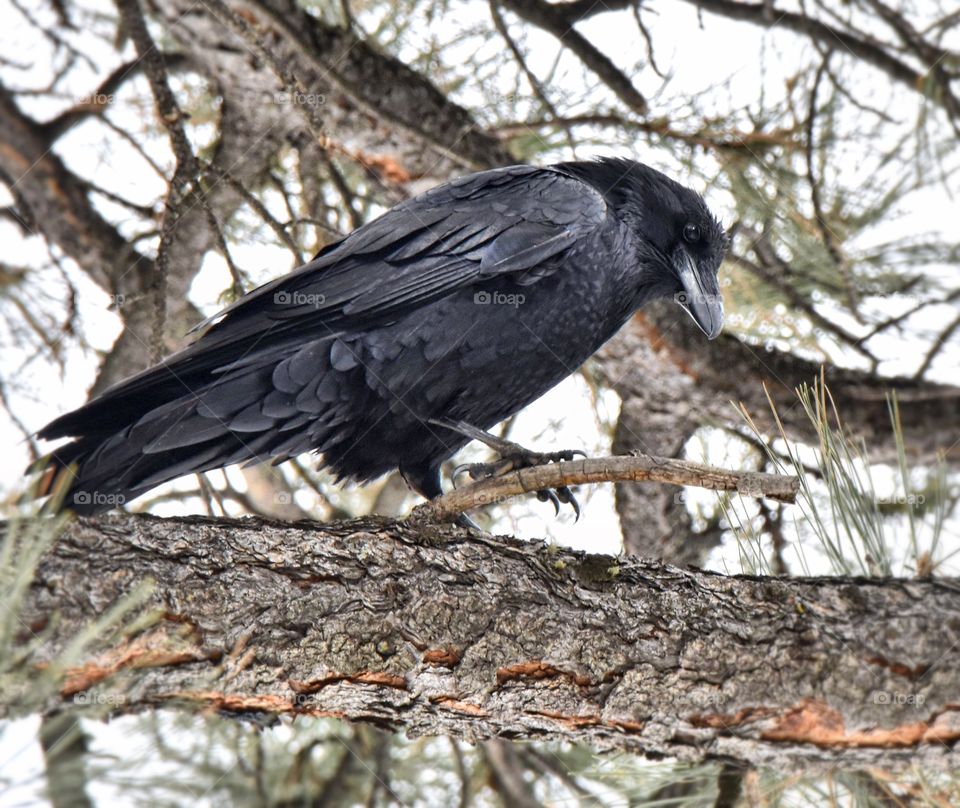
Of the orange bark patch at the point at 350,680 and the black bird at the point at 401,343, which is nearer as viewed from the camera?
the orange bark patch at the point at 350,680

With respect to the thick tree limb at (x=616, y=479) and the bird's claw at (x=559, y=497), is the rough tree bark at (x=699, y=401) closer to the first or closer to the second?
the bird's claw at (x=559, y=497)

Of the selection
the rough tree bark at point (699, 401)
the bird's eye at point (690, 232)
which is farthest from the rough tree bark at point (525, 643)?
the rough tree bark at point (699, 401)

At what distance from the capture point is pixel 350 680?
197cm

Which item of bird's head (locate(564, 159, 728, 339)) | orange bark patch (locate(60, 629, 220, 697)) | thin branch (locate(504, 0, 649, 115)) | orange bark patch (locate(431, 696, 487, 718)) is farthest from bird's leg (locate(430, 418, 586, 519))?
thin branch (locate(504, 0, 649, 115))

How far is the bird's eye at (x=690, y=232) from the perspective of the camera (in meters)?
3.00

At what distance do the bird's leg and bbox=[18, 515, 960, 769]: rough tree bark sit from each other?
446mm

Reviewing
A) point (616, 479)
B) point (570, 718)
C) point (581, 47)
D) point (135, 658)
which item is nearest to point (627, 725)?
point (570, 718)

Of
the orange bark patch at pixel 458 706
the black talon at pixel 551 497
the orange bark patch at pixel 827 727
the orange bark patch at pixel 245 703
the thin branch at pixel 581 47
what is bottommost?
the orange bark patch at pixel 245 703

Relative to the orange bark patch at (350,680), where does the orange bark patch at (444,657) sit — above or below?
above

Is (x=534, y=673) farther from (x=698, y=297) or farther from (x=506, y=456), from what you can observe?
(x=698, y=297)

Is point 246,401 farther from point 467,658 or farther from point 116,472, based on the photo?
point 467,658

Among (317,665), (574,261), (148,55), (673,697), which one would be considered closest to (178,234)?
(148,55)

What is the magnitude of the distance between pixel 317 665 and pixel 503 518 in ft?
6.64

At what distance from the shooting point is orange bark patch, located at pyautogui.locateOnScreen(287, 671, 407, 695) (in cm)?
196
